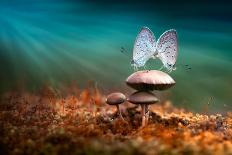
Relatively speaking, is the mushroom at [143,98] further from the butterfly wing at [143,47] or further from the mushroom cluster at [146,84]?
the butterfly wing at [143,47]

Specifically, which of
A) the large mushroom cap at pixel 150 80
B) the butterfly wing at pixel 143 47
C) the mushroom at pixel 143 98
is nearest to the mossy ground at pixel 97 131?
the mushroom at pixel 143 98

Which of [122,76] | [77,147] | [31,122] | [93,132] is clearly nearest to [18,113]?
[31,122]

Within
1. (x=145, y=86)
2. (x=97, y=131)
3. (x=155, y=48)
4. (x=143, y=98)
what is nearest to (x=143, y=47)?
(x=155, y=48)

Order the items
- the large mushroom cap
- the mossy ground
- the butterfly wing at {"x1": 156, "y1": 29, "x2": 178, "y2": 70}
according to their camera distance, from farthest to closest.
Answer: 1. the butterfly wing at {"x1": 156, "y1": 29, "x2": 178, "y2": 70}
2. the large mushroom cap
3. the mossy ground

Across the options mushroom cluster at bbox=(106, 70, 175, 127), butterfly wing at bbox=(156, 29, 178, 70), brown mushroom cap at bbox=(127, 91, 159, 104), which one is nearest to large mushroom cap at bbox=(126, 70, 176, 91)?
mushroom cluster at bbox=(106, 70, 175, 127)

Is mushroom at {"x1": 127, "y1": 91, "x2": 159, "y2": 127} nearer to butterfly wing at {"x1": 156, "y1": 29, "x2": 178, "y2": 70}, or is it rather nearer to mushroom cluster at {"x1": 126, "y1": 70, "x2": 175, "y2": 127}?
mushroom cluster at {"x1": 126, "y1": 70, "x2": 175, "y2": 127}
